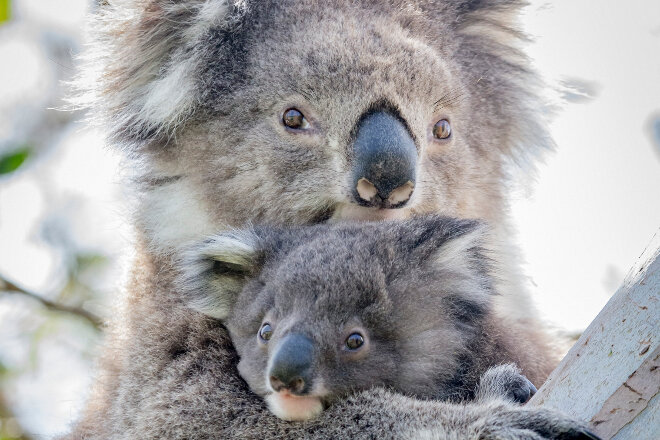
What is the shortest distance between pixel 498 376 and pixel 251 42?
189 centimetres

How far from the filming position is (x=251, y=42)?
12.2 feet

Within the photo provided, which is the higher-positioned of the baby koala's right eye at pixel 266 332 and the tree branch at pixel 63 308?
the baby koala's right eye at pixel 266 332

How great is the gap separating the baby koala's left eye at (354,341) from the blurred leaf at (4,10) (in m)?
2.74

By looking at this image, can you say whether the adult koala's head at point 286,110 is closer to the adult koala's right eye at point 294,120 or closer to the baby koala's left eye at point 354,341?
the adult koala's right eye at point 294,120

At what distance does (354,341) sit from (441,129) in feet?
4.52

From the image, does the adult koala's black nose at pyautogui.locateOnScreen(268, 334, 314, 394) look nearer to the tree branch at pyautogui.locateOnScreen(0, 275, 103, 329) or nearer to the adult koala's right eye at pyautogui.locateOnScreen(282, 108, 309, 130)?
the adult koala's right eye at pyautogui.locateOnScreen(282, 108, 309, 130)

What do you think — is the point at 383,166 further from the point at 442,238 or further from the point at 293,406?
the point at 293,406

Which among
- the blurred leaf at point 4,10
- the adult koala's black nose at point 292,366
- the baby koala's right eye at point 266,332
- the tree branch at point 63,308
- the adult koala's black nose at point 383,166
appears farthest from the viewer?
the tree branch at point 63,308

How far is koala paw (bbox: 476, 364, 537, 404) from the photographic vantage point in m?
2.64

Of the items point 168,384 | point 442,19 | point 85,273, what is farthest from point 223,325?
point 85,273

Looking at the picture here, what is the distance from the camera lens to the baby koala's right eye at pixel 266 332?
2797 millimetres

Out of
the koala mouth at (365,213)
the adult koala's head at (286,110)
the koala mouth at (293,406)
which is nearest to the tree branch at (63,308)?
the adult koala's head at (286,110)

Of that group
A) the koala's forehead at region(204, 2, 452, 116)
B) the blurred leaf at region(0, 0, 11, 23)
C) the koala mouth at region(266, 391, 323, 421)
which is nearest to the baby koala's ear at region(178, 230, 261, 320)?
the koala mouth at region(266, 391, 323, 421)

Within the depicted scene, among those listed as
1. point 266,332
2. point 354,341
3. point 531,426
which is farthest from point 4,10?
point 531,426
